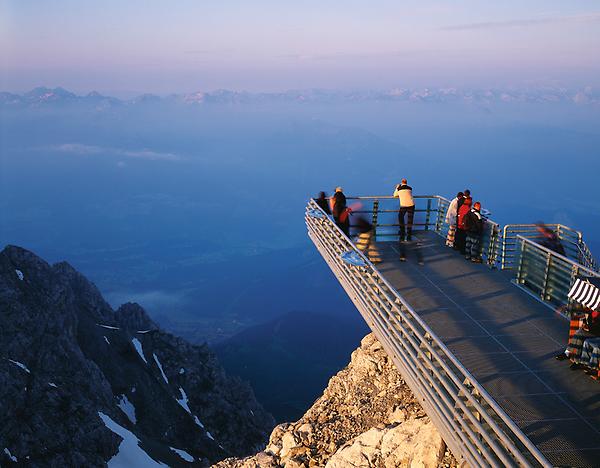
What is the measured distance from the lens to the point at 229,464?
75.0 feet

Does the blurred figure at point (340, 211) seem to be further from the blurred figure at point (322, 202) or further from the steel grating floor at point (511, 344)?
the blurred figure at point (322, 202)

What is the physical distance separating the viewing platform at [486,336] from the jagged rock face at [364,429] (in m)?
1.85

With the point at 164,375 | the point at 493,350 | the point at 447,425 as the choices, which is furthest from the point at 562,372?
the point at 164,375

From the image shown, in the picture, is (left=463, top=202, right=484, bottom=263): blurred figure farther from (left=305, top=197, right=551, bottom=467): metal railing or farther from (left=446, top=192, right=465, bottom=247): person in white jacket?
(left=305, top=197, right=551, bottom=467): metal railing

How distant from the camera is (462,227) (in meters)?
17.7

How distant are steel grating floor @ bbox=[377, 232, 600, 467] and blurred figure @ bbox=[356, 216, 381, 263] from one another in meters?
0.62

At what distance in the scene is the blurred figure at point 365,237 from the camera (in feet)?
60.3

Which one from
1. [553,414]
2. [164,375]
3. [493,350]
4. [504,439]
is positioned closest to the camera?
[504,439]

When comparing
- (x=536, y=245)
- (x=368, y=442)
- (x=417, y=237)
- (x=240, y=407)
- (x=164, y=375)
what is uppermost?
(x=536, y=245)

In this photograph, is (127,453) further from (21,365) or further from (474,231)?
(474,231)

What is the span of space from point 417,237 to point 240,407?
60.0 metres

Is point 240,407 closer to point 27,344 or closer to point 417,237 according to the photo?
point 27,344

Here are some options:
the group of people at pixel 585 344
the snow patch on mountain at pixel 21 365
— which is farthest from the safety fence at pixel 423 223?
the snow patch on mountain at pixel 21 365

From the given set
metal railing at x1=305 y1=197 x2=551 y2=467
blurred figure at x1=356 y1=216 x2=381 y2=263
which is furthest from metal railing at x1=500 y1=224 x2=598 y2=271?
metal railing at x1=305 y1=197 x2=551 y2=467
